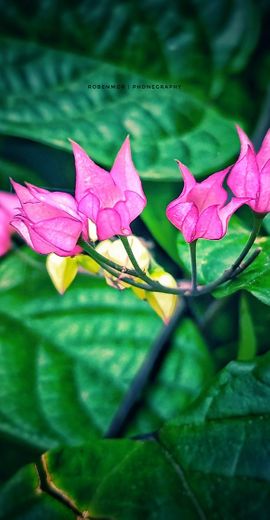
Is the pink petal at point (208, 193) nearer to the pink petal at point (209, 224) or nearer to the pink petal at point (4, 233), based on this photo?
the pink petal at point (209, 224)

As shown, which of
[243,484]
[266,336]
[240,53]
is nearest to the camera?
[243,484]

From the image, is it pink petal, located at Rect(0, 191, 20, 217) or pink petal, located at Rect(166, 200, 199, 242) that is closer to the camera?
pink petal, located at Rect(166, 200, 199, 242)

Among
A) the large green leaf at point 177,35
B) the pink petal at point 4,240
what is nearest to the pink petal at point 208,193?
the pink petal at point 4,240

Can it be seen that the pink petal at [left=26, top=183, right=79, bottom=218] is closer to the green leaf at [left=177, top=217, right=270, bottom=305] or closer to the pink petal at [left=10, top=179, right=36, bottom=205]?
the pink petal at [left=10, top=179, right=36, bottom=205]

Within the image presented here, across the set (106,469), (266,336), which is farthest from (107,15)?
(106,469)

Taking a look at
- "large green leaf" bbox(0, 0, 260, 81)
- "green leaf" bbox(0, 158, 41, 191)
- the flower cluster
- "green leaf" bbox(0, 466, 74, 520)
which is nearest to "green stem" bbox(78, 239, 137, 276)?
the flower cluster

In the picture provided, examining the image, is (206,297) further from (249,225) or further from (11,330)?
(11,330)
